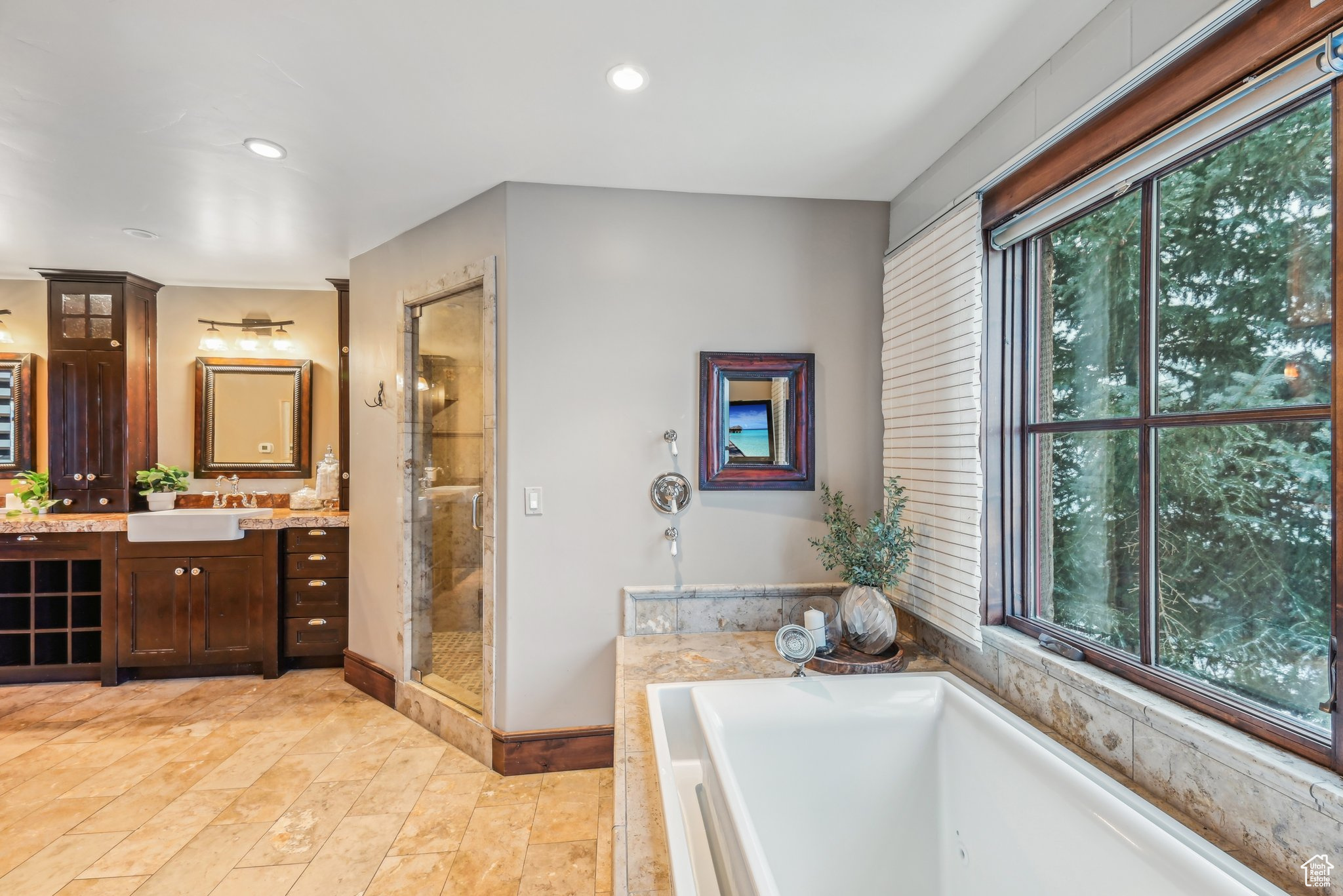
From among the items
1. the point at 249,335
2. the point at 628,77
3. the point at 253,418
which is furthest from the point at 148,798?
the point at 628,77

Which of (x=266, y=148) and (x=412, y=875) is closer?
(x=412, y=875)

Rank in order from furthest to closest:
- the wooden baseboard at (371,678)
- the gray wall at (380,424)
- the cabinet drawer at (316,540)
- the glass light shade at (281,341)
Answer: the glass light shade at (281,341) → the cabinet drawer at (316,540) → the wooden baseboard at (371,678) → the gray wall at (380,424)

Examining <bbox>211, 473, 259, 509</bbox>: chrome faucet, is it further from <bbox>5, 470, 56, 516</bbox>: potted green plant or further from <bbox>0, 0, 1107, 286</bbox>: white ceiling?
<bbox>0, 0, 1107, 286</bbox>: white ceiling

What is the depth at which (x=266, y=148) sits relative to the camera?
2.06m

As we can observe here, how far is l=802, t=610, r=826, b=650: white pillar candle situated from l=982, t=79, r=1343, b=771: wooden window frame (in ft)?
1.71

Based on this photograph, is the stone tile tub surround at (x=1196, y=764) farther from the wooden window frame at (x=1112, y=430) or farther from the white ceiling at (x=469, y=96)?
the white ceiling at (x=469, y=96)

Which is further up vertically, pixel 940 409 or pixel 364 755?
pixel 940 409

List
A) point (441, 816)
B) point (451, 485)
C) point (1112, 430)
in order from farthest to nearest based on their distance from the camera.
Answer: point (451, 485)
point (441, 816)
point (1112, 430)

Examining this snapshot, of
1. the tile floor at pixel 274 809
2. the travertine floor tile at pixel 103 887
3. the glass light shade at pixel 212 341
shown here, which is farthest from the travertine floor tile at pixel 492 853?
the glass light shade at pixel 212 341

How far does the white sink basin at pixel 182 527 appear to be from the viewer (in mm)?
3234

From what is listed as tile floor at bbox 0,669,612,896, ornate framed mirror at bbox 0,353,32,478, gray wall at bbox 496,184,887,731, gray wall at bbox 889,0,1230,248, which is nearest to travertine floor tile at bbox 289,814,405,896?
tile floor at bbox 0,669,612,896

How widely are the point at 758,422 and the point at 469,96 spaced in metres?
1.54

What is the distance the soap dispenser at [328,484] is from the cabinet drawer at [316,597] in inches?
19.6

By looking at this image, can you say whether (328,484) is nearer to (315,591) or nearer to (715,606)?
(315,591)
